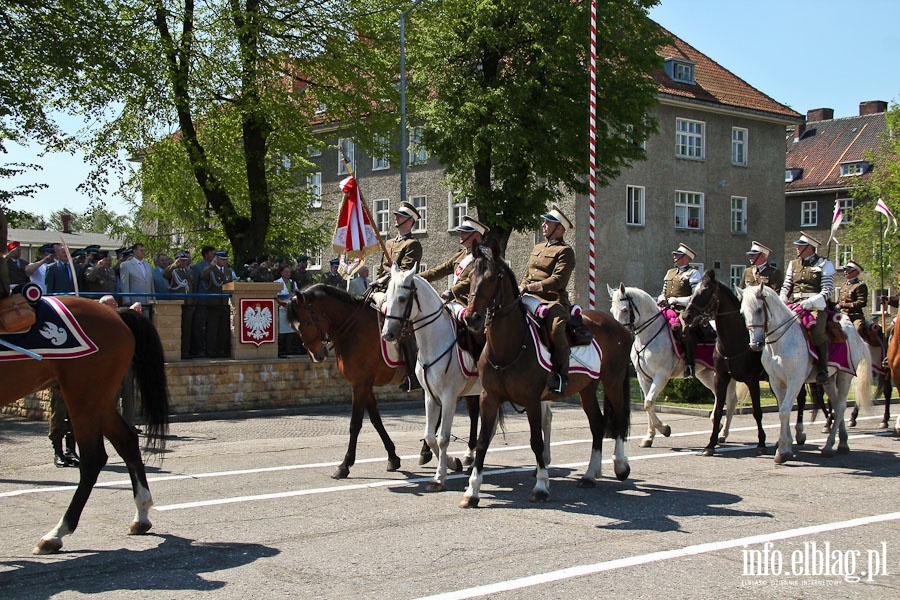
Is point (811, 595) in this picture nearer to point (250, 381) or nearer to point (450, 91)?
point (250, 381)

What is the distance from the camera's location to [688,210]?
4659 centimetres

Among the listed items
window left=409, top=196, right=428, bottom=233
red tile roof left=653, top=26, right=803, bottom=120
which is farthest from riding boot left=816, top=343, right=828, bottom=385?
window left=409, top=196, right=428, bottom=233

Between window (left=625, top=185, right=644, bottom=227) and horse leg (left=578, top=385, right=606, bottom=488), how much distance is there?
33.8 m

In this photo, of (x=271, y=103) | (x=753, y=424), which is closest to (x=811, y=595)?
(x=753, y=424)

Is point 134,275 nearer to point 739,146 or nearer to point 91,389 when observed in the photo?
point 91,389

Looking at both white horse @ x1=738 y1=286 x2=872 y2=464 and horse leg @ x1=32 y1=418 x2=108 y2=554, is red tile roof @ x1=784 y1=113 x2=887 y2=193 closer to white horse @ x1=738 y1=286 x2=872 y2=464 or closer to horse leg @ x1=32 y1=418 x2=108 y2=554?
white horse @ x1=738 y1=286 x2=872 y2=464

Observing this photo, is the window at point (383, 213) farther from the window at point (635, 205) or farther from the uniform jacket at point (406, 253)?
the uniform jacket at point (406, 253)

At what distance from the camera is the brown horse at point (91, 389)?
25.0 feet

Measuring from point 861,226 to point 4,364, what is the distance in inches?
2079

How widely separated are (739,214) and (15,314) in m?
45.3

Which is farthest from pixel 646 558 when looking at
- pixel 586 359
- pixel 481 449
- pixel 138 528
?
pixel 138 528

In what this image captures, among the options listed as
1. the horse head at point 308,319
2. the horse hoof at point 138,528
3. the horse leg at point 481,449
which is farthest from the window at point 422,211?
the horse hoof at point 138,528

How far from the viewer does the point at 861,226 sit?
175 ft

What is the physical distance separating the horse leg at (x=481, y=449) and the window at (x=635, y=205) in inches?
1389
